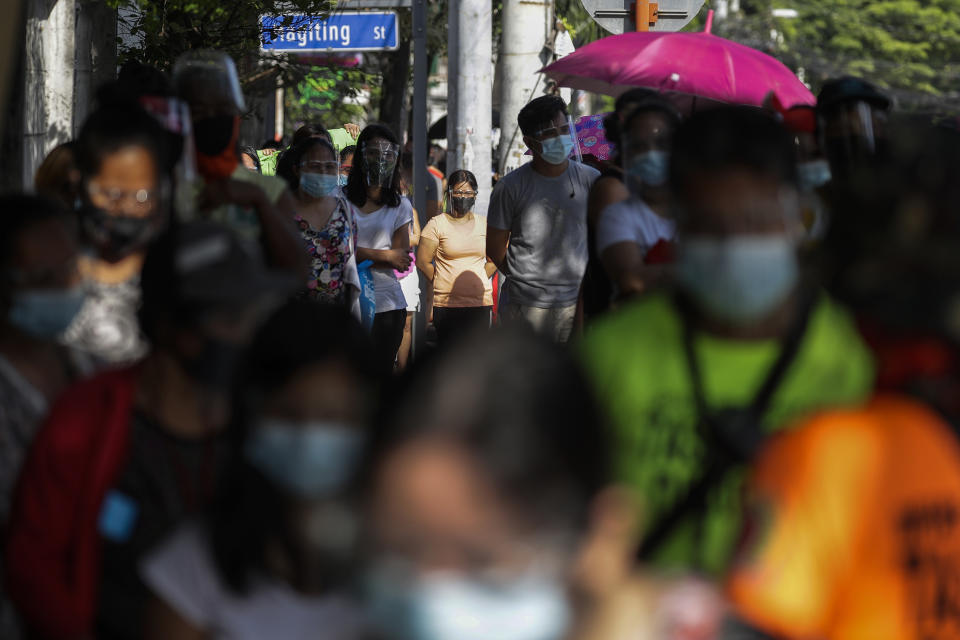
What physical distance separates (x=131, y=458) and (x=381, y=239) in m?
5.81

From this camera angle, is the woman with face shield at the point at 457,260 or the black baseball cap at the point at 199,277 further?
the woman with face shield at the point at 457,260

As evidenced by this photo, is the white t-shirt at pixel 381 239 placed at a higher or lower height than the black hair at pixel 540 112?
lower

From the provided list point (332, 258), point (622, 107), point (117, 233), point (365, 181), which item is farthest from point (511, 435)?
point (365, 181)

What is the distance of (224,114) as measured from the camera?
15.0ft

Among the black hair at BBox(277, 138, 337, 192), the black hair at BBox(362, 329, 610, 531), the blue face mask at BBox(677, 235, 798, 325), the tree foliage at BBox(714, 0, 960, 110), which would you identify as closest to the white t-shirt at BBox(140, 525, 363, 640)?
the black hair at BBox(362, 329, 610, 531)

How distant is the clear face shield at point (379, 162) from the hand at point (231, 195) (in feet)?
13.2

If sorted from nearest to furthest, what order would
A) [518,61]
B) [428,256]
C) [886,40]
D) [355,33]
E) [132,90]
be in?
[132,90] < [428,256] < [518,61] < [355,33] < [886,40]

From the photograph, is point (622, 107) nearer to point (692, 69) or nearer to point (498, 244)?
point (692, 69)

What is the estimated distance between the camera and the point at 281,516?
2.43m

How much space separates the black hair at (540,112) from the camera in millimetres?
7383

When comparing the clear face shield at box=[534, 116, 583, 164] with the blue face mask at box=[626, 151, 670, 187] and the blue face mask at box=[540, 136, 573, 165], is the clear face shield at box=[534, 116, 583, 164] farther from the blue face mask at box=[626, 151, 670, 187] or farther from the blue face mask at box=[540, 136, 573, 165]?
the blue face mask at box=[626, 151, 670, 187]

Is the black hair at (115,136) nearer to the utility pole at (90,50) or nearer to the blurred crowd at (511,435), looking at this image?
the blurred crowd at (511,435)

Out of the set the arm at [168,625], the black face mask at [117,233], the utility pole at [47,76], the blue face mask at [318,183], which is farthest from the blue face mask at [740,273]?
the blue face mask at [318,183]

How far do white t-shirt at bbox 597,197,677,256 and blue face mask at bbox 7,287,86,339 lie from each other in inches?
70.1
